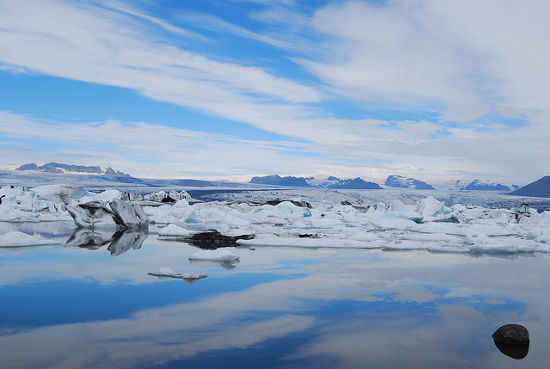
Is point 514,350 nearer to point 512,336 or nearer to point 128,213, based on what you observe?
point 512,336

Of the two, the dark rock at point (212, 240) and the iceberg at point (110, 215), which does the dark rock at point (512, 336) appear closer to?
the dark rock at point (212, 240)

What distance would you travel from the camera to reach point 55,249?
609 centimetres

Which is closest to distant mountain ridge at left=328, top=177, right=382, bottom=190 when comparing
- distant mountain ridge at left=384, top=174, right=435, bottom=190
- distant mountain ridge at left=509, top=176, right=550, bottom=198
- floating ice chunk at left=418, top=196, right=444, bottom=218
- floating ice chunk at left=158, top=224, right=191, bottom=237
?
distant mountain ridge at left=384, top=174, right=435, bottom=190

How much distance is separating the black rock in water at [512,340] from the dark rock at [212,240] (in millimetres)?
4590

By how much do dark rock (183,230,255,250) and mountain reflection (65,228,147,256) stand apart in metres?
0.88

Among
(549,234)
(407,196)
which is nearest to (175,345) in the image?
(549,234)

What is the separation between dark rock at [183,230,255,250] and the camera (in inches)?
272

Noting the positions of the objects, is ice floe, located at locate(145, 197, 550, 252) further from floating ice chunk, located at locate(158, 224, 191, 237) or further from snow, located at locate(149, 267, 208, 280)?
snow, located at locate(149, 267, 208, 280)

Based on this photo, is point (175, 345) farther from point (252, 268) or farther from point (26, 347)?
point (252, 268)

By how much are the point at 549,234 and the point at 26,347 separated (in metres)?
9.55

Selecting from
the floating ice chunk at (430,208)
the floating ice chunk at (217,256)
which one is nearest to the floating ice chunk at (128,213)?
the floating ice chunk at (217,256)

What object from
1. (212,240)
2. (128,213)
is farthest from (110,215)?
(212,240)

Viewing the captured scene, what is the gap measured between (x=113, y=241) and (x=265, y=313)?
5.03 m

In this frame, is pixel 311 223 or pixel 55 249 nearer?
pixel 55 249
